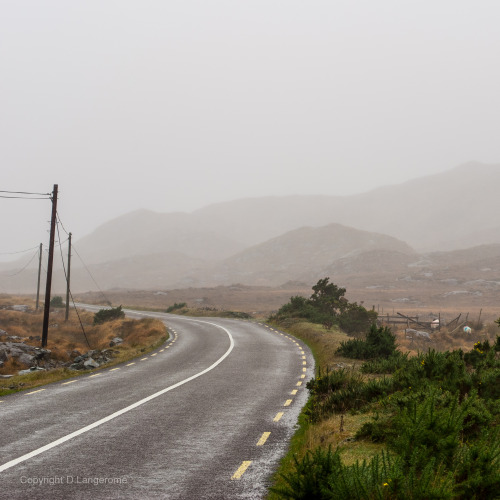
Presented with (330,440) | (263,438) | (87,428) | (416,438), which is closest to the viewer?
(416,438)

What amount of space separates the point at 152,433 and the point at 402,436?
4.68 meters

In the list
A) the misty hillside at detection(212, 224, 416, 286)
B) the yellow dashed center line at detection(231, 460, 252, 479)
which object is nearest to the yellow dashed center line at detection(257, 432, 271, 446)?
the yellow dashed center line at detection(231, 460, 252, 479)

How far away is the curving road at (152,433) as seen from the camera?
639 cm

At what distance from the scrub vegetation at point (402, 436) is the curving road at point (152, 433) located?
2.44 feet

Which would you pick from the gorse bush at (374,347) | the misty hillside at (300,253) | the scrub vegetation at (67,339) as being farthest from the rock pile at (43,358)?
the misty hillside at (300,253)

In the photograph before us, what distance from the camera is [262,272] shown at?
16262 cm

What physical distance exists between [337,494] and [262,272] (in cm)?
15806

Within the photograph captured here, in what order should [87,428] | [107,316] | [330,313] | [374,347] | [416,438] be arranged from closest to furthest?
[416,438] → [87,428] → [374,347] → [330,313] → [107,316]

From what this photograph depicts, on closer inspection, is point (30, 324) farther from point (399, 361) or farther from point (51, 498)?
point (51, 498)

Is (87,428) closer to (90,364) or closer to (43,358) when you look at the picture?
(90,364)

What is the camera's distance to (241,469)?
710cm

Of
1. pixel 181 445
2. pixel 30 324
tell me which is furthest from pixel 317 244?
pixel 181 445

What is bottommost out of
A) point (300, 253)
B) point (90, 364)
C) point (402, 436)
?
point (90, 364)

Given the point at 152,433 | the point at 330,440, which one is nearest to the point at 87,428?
the point at 152,433
